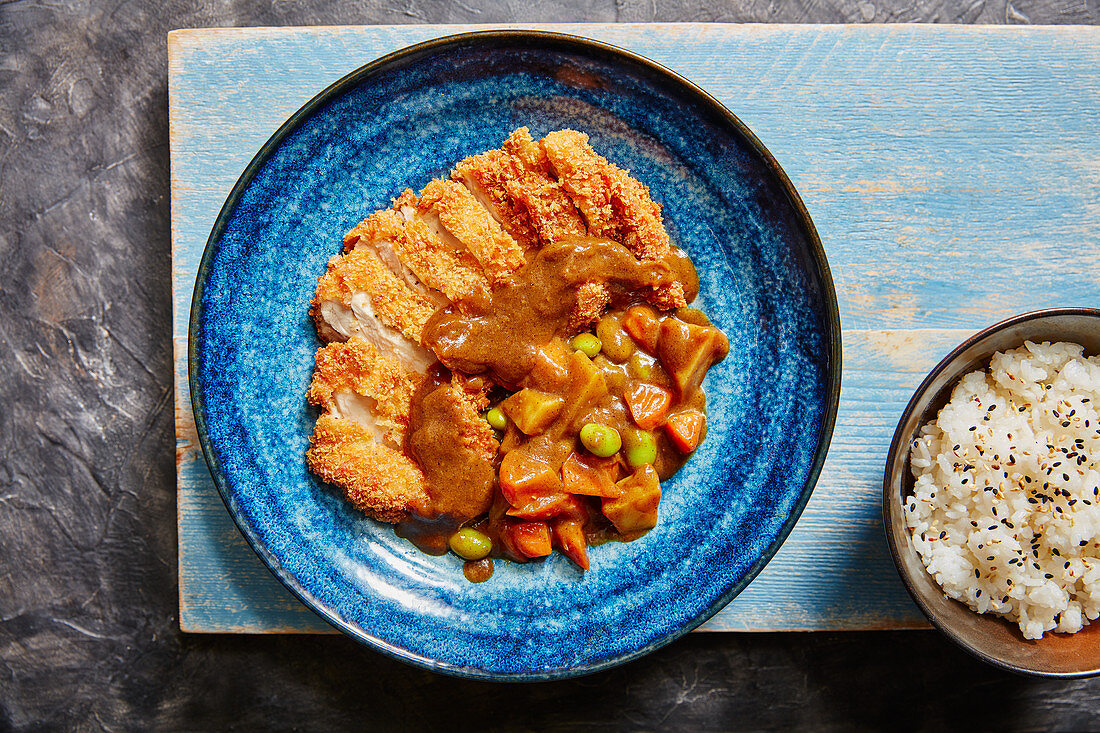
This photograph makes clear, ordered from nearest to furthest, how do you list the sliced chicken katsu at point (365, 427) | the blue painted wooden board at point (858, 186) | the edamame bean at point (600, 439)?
the edamame bean at point (600, 439) < the sliced chicken katsu at point (365, 427) < the blue painted wooden board at point (858, 186)

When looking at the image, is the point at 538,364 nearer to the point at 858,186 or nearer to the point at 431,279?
the point at 431,279

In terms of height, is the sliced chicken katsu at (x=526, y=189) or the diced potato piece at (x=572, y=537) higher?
the sliced chicken katsu at (x=526, y=189)

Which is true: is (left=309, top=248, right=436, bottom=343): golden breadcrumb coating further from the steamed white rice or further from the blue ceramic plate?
the steamed white rice

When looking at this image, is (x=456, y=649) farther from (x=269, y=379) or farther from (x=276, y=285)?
(x=276, y=285)

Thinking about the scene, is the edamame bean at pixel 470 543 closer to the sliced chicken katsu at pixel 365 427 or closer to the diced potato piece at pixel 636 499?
the sliced chicken katsu at pixel 365 427

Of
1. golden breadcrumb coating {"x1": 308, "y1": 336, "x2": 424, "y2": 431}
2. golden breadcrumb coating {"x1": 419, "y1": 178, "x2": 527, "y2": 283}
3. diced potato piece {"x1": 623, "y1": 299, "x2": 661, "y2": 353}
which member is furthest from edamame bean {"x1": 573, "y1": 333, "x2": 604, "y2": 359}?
golden breadcrumb coating {"x1": 308, "y1": 336, "x2": 424, "y2": 431}

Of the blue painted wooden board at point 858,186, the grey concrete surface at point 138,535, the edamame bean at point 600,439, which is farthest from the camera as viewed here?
the grey concrete surface at point 138,535

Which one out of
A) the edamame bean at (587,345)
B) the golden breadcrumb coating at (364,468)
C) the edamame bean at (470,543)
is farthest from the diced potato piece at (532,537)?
the edamame bean at (587,345)
